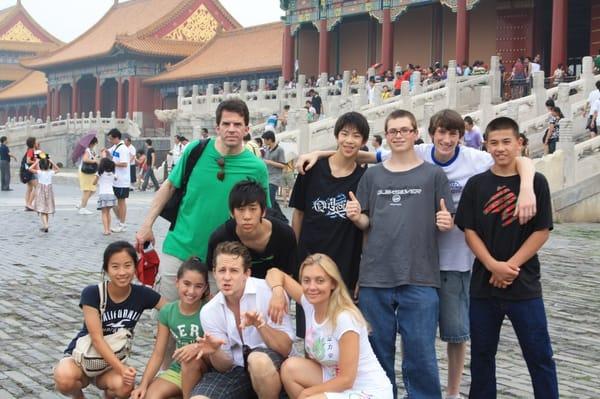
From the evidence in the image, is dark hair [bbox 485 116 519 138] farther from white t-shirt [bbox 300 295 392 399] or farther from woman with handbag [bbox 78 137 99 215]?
woman with handbag [bbox 78 137 99 215]

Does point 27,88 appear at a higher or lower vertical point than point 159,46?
lower

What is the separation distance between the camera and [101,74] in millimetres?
46625

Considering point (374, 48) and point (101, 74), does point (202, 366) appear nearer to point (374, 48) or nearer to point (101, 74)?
point (374, 48)

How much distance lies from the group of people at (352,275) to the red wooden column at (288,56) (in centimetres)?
3034

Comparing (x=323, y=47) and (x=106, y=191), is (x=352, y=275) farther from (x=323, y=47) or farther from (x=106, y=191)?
(x=323, y=47)

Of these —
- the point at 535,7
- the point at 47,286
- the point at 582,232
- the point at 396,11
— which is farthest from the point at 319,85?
the point at 47,286

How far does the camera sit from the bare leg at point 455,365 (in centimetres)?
496

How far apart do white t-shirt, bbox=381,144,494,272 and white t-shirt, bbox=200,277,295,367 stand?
871 mm

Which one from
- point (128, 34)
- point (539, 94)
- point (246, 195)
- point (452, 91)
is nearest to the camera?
point (246, 195)

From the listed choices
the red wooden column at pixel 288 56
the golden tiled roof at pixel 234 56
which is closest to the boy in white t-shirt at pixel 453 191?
the red wooden column at pixel 288 56

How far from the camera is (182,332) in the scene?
480cm

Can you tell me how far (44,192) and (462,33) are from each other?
17.1 meters

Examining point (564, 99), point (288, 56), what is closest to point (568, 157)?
point (564, 99)

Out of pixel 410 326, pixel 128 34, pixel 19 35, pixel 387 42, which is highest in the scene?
pixel 19 35
